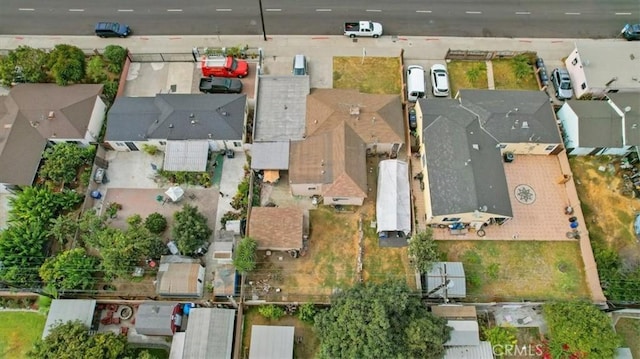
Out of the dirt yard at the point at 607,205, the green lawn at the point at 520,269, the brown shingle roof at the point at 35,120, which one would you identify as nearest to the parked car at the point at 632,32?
the dirt yard at the point at 607,205

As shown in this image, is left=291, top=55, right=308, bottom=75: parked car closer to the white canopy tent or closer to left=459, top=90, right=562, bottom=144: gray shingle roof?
left=459, top=90, right=562, bottom=144: gray shingle roof

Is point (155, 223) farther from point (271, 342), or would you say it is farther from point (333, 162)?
point (333, 162)

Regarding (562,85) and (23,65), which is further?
(562,85)

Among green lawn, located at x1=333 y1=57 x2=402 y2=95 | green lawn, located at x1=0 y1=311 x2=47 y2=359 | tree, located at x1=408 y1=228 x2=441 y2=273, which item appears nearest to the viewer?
tree, located at x1=408 y1=228 x2=441 y2=273

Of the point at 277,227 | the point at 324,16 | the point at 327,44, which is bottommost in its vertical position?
the point at 277,227

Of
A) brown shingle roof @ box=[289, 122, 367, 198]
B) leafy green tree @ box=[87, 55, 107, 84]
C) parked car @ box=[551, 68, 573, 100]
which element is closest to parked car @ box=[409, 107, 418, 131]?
brown shingle roof @ box=[289, 122, 367, 198]

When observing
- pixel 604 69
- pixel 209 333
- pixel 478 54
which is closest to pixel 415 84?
pixel 478 54

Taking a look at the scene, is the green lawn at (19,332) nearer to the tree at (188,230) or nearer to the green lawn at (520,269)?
the tree at (188,230)
